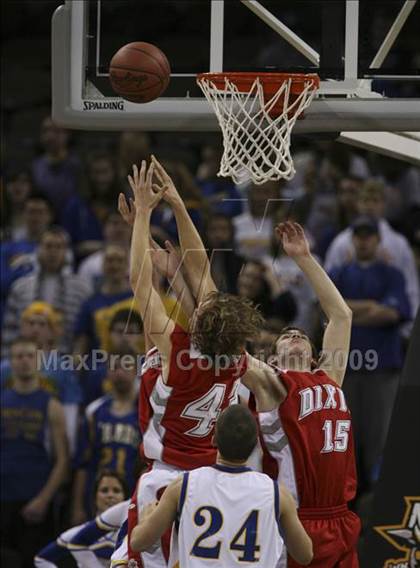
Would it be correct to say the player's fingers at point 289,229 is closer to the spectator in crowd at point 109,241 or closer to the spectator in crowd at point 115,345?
the spectator in crowd at point 115,345

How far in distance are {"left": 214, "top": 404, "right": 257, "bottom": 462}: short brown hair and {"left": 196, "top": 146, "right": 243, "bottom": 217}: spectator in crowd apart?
592 centimetres

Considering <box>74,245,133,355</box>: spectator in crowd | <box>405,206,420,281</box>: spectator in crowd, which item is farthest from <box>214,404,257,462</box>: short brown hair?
<box>405,206,420,281</box>: spectator in crowd

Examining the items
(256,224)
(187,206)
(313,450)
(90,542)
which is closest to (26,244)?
(187,206)

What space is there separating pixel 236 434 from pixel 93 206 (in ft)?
23.4

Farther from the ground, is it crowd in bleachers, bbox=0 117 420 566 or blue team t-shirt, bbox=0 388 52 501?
crowd in bleachers, bbox=0 117 420 566

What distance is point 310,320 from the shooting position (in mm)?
11383

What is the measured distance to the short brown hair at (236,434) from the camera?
6.10 m

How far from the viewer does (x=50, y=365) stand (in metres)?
10.7

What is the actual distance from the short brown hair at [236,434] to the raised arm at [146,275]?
2.91 feet

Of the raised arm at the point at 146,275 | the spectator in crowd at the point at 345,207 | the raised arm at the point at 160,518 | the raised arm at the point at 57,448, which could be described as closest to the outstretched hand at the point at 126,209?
the raised arm at the point at 146,275

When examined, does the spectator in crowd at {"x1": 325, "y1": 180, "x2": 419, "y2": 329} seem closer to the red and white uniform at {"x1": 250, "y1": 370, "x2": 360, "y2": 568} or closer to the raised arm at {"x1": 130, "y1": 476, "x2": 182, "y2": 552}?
the red and white uniform at {"x1": 250, "y1": 370, "x2": 360, "y2": 568}

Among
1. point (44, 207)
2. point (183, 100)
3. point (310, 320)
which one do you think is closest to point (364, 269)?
point (310, 320)

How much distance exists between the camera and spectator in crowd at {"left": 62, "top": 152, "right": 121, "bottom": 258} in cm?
1271

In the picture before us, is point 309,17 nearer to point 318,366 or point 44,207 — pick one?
point 44,207
